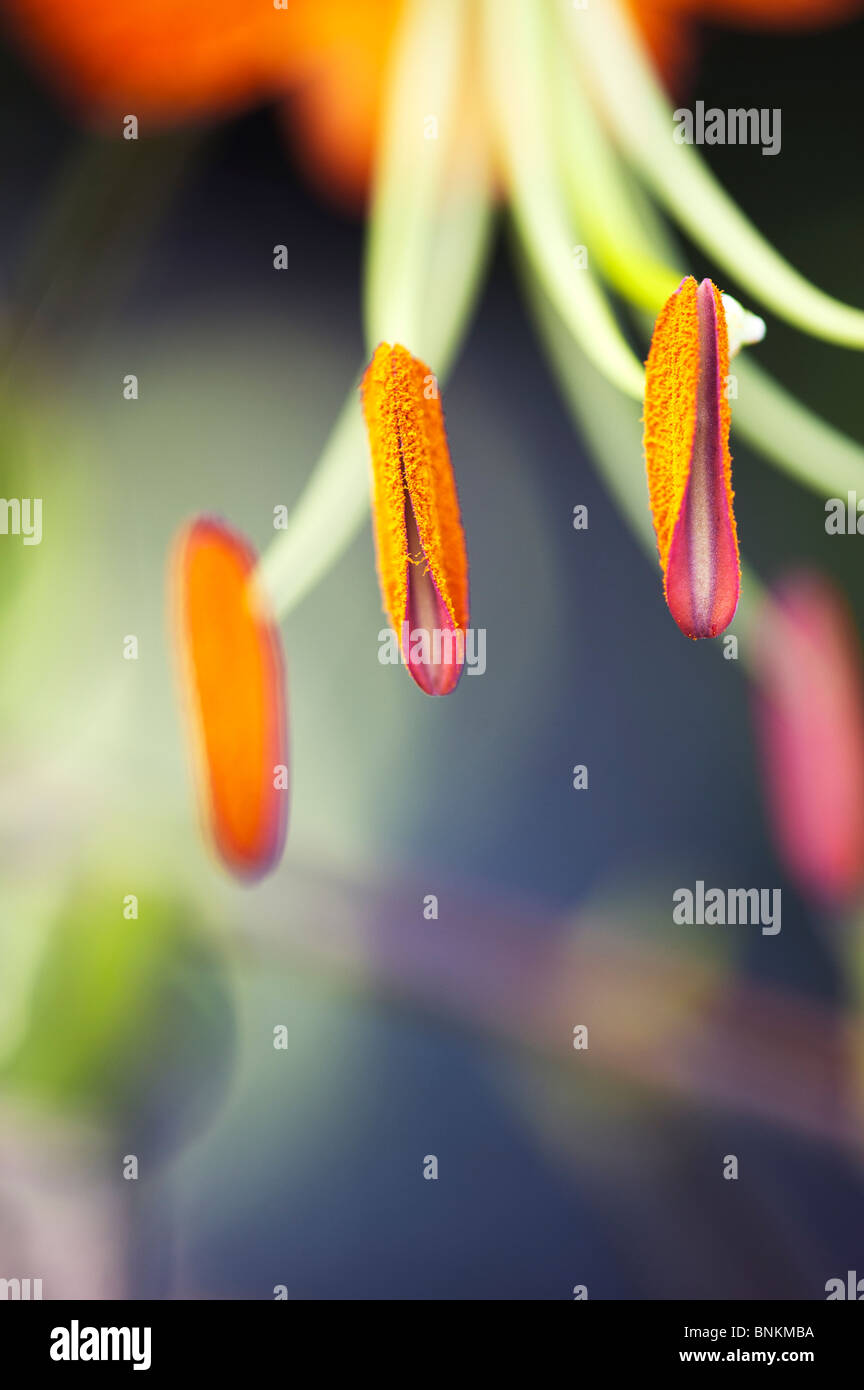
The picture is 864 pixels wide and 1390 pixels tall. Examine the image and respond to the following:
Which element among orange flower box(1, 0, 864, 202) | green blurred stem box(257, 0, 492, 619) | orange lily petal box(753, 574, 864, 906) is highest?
orange flower box(1, 0, 864, 202)

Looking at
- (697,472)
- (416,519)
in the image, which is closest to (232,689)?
(416,519)

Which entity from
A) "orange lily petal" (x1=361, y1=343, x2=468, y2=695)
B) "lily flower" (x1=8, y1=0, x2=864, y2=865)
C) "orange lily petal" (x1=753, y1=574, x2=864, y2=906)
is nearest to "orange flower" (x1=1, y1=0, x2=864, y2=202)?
"lily flower" (x1=8, y1=0, x2=864, y2=865)

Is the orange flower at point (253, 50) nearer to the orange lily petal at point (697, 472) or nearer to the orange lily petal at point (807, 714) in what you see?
the orange lily petal at point (697, 472)

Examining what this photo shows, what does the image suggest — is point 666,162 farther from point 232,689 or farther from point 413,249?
point 232,689

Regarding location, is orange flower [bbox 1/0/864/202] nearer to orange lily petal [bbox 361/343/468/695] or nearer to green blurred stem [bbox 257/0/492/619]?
green blurred stem [bbox 257/0/492/619]

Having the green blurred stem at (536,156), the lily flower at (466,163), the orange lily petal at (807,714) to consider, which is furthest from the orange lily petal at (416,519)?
the orange lily petal at (807,714)
